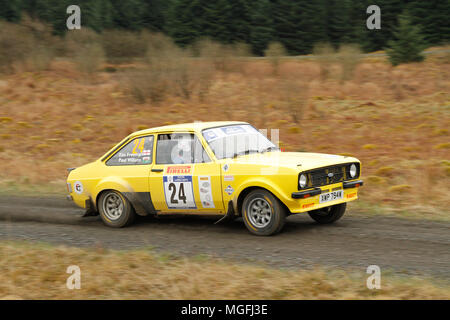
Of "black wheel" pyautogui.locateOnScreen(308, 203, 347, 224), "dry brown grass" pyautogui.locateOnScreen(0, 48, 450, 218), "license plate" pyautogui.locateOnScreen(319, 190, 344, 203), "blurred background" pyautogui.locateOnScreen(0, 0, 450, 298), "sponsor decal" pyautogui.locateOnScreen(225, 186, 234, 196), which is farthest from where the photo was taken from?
"blurred background" pyautogui.locateOnScreen(0, 0, 450, 298)

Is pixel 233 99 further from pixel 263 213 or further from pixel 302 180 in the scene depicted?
pixel 302 180

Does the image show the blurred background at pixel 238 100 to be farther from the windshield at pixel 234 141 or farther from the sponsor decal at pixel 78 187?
the windshield at pixel 234 141

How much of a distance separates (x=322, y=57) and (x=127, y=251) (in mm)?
23765

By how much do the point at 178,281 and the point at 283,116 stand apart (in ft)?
48.5

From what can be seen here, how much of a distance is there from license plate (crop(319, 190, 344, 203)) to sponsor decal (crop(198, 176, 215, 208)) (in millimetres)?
1572

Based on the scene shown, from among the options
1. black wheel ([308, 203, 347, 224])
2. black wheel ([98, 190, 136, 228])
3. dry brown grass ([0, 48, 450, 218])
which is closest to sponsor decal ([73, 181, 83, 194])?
black wheel ([98, 190, 136, 228])

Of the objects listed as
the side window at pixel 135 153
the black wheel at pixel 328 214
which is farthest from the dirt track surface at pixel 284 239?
the side window at pixel 135 153

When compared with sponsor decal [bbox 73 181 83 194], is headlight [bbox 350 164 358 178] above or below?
above

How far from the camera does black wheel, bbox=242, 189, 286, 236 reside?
295 inches

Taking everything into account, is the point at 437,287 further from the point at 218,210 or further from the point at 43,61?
the point at 43,61

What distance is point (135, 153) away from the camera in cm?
885

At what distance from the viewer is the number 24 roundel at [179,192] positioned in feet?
26.7

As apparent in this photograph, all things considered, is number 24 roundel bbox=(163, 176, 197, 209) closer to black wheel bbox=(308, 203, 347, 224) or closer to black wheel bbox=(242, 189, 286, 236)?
black wheel bbox=(242, 189, 286, 236)
